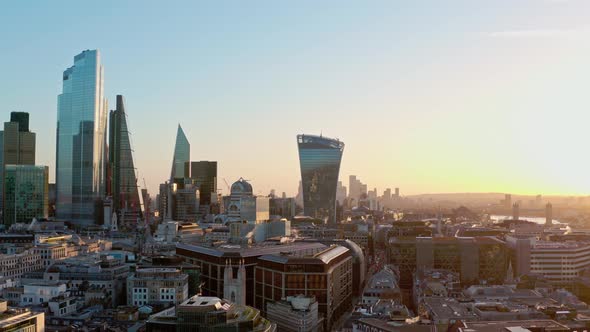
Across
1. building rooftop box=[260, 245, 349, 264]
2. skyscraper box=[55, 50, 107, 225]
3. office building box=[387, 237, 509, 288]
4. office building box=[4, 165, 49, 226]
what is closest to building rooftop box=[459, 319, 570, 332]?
building rooftop box=[260, 245, 349, 264]

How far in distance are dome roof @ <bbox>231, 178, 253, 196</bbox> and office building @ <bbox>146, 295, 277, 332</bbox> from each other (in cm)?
8250

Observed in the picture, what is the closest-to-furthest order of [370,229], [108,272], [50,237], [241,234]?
[108,272]
[241,234]
[50,237]
[370,229]

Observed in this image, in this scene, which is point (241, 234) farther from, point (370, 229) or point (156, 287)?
point (370, 229)

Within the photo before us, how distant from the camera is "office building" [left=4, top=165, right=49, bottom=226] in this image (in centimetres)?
18275

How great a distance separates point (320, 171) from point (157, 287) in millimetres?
104995

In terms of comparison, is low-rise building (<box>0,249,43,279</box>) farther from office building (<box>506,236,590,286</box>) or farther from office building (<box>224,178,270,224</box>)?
office building (<box>506,236,590,286</box>)

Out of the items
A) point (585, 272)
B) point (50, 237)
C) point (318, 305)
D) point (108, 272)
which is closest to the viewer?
point (318, 305)

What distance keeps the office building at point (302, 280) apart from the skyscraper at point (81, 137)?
129 metres

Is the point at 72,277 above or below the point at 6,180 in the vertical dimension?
below

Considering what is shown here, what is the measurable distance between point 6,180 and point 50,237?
67552 millimetres

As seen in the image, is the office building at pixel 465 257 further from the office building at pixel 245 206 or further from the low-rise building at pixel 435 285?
the office building at pixel 245 206

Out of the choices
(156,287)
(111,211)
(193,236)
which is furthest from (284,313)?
(111,211)

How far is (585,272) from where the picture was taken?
324 ft

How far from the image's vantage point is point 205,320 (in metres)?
49.2
